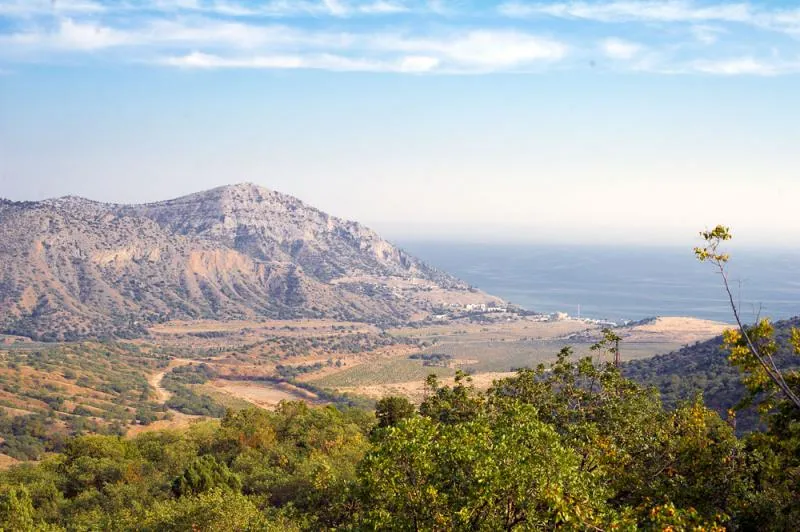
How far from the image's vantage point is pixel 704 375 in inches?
3214

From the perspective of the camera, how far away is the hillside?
60.3 metres

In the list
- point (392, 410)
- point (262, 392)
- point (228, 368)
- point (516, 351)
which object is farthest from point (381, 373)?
point (392, 410)

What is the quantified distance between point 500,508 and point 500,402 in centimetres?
1134

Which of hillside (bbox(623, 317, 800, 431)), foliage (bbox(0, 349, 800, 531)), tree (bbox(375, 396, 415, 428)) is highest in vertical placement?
foliage (bbox(0, 349, 800, 531))

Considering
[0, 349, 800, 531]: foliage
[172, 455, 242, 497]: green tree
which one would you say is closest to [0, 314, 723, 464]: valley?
[172, 455, 242, 497]: green tree

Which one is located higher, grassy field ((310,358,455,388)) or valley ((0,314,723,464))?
valley ((0,314,723,464))

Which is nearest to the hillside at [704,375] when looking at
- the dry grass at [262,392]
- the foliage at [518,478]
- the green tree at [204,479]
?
the foliage at [518,478]

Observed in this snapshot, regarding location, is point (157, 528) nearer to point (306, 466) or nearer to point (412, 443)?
point (306, 466)

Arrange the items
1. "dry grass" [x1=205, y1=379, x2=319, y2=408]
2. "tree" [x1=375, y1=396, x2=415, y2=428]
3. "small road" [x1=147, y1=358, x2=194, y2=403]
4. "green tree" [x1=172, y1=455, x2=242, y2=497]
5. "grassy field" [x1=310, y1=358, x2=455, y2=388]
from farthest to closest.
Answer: "grassy field" [x1=310, y1=358, x2=455, y2=388], "dry grass" [x1=205, y1=379, x2=319, y2=408], "small road" [x1=147, y1=358, x2=194, y2=403], "tree" [x1=375, y1=396, x2=415, y2=428], "green tree" [x1=172, y1=455, x2=242, y2=497]

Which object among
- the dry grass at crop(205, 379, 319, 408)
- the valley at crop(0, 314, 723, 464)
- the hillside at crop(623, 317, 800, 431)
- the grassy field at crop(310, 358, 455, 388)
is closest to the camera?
the hillside at crop(623, 317, 800, 431)

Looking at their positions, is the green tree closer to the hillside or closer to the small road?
the hillside

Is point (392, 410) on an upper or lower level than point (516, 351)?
upper

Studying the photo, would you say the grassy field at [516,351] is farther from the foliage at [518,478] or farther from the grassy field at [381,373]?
the foliage at [518,478]

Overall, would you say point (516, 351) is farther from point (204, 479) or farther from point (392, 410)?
point (204, 479)
